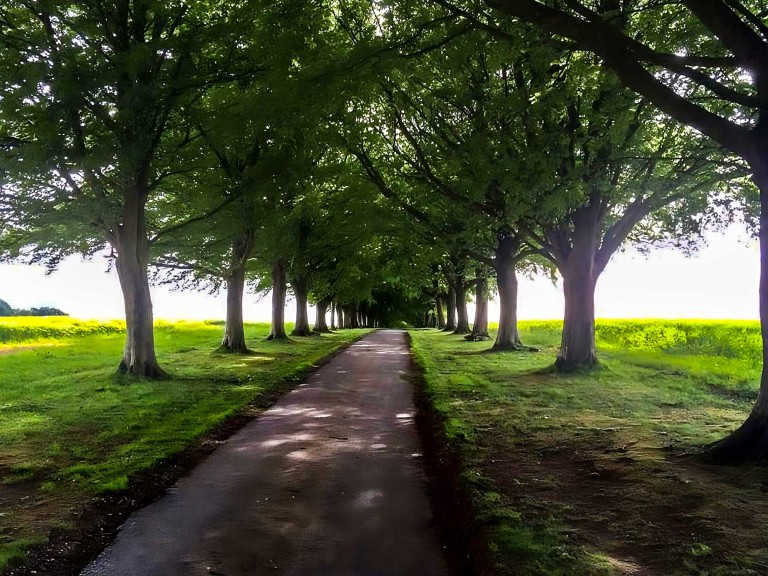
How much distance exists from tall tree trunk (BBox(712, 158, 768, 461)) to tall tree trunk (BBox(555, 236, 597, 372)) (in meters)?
8.16

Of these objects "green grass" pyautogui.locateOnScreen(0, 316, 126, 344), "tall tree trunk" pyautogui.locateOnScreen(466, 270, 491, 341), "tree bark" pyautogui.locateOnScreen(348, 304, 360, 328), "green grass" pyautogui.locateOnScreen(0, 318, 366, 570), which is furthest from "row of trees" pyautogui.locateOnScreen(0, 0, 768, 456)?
"tree bark" pyautogui.locateOnScreen(348, 304, 360, 328)

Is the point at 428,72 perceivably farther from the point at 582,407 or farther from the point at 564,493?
the point at 564,493

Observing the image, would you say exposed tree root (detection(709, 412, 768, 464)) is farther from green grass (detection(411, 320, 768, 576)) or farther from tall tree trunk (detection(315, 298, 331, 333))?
tall tree trunk (detection(315, 298, 331, 333))

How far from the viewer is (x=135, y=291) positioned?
46.2 feet

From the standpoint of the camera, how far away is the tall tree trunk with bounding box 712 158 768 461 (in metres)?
6.34

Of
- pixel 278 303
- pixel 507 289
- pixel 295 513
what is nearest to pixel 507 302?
pixel 507 289

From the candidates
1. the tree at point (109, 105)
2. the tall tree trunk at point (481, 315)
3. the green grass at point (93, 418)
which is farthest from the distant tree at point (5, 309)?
the tall tree trunk at point (481, 315)

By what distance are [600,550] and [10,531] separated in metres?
4.78

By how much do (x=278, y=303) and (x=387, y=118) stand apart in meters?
14.1

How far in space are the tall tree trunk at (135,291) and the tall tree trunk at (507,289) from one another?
13.6 meters

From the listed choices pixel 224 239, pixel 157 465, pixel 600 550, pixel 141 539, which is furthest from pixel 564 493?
pixel 224 239

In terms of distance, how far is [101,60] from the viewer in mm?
11203

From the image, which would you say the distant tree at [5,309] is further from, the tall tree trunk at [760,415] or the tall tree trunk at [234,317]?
the tall tree trunk at [760,415]

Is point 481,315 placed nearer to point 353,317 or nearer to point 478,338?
point 478,338
